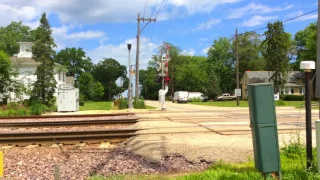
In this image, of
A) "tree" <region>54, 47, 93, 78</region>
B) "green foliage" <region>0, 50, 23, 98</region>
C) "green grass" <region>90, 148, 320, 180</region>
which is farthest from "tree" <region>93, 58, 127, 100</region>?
"green grass" <region>90, 148, 320, 180</region>

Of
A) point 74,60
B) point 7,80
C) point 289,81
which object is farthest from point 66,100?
point 74,60

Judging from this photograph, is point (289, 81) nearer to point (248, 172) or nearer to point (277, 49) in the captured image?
point (277, 49)

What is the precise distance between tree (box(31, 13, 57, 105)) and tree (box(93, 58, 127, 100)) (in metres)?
105

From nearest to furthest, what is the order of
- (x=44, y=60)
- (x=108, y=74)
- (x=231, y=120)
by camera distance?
(x=231, y=120), (x=44, y=60), (x=108, y=74)

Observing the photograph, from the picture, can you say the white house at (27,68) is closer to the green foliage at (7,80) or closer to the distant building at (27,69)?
the distant building at (27,69)

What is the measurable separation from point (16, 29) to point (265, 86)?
104 m

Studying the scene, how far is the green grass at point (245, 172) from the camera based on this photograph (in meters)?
5.55

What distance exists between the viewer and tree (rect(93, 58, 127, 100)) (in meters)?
142

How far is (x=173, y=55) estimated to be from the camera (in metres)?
131

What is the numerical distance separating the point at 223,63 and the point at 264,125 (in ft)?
352

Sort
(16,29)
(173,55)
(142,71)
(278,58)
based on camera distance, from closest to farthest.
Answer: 1. (278,58)
2. (16,29)
3. (173,55)
4. (142,71)

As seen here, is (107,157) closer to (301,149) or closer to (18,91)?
(301,149)

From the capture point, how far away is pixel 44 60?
35344mm

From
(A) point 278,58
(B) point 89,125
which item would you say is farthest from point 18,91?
(A) point 278,58
